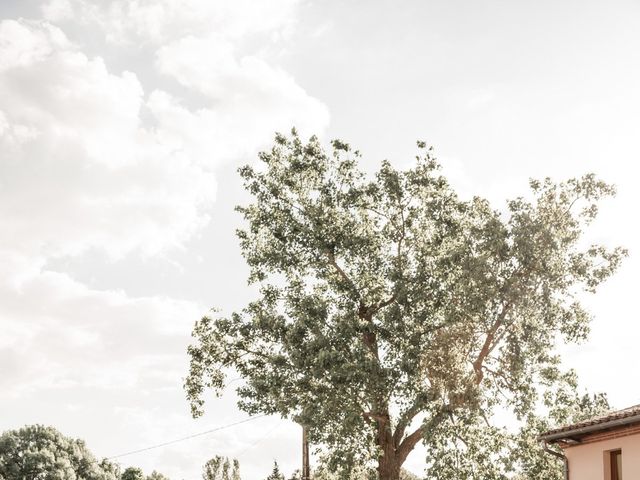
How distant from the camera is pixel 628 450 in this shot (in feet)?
59.1

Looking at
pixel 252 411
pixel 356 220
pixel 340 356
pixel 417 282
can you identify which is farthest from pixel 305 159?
pixel 252 411

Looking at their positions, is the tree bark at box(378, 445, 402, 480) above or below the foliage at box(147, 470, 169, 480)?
below

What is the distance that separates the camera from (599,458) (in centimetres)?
1917

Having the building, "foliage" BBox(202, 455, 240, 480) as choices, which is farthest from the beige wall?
"foliage" BBox(202, 455, 240, 480)

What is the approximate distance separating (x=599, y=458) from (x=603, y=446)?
1.38 ft

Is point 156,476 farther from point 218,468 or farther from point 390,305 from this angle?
point 390,305

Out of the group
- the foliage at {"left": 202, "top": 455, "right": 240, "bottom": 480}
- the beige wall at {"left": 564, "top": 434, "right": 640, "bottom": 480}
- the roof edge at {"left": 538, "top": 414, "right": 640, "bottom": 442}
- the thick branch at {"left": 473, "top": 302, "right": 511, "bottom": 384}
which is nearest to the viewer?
the roof edge at {"left": 538, "top": 414, "right": 640, "bottom": 442}

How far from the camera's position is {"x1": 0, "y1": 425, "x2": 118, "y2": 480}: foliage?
72.1 meters

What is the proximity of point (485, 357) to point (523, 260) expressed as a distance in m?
4.51

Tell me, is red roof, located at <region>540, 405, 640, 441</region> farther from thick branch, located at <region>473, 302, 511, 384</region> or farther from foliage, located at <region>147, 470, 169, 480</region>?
foliage, located at <region>147, 470, 169, 480</region>

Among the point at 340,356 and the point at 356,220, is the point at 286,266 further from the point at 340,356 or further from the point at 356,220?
the point at 340,356

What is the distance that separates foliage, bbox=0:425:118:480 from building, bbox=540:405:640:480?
219 ft

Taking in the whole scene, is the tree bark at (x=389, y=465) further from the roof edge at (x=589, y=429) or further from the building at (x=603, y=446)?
the roof edge at (x=589, y=429)

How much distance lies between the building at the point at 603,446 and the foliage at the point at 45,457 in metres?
66.6
